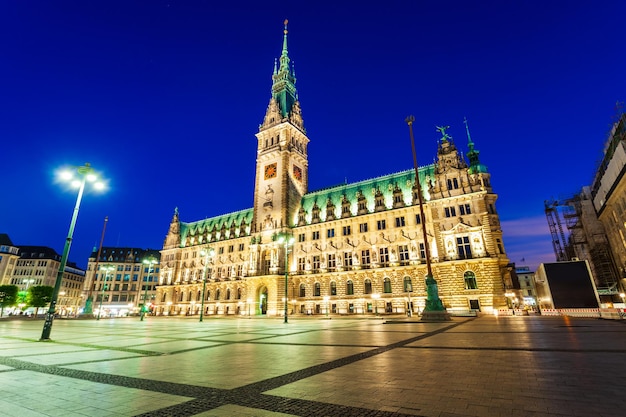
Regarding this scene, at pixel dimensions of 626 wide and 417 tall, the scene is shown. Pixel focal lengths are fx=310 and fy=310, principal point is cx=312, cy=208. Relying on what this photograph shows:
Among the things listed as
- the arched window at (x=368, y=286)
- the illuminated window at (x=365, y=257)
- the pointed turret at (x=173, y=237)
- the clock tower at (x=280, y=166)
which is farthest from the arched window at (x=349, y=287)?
the pointed turret at (x=173, y=237)

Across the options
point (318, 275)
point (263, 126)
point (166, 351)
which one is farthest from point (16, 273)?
point (166, 351)

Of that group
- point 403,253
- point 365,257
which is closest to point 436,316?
point 403,253

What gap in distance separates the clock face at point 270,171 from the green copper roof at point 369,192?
8450 millimetres

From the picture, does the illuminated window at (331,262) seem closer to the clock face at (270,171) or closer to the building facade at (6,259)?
the clock face at (270,171)

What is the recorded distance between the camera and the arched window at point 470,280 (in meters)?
42.1

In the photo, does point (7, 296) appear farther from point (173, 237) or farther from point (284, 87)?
point (284, 87)

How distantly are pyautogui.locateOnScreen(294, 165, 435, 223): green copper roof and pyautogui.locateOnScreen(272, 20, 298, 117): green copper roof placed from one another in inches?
889

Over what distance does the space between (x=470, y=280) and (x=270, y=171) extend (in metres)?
43.4

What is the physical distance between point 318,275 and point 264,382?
49187 mm

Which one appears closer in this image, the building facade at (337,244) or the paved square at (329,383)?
the paved square at (329,383)

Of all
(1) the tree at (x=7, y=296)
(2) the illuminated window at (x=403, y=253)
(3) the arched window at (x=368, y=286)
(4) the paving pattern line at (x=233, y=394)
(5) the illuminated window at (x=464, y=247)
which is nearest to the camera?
(4) the paving pattern line at (x=233, y=394)

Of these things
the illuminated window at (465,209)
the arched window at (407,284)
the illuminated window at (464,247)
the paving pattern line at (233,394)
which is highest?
the illuminated window at (465,209)

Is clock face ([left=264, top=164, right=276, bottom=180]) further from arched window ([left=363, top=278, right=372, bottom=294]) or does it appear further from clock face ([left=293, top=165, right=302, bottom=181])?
arched window ([left=363, top=278, right=372, bottom=294])

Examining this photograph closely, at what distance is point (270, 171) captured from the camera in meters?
67.2
